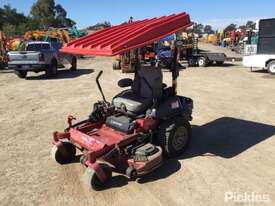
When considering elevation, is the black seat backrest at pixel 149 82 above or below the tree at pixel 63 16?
below

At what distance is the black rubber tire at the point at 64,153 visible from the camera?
5879 mm

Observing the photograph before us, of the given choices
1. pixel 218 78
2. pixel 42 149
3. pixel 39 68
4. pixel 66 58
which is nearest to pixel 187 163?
pixel 42 149

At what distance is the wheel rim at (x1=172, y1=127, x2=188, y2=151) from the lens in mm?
6088

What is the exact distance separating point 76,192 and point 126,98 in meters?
2.10

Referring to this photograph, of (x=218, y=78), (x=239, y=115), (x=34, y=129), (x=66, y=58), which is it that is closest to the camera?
(x=34, y=129)

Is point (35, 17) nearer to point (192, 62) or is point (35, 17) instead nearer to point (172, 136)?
point (192, 62)

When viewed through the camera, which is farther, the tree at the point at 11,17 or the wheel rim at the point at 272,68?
the tree at the point at 11,17

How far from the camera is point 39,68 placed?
1641cm

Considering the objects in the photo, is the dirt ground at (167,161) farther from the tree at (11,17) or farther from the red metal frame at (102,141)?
the tree at (11,17)

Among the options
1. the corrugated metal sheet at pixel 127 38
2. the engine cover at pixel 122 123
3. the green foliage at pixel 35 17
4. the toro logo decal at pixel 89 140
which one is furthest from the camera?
the green foliage at pixel 35 17

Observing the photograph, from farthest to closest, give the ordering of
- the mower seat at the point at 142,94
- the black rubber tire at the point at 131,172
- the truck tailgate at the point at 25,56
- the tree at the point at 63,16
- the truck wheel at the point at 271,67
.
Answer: the tree at the point at 63,16, the truck wheel at the point at 271,67, the truck tailgate at the point at 25,56, the mower seat at the point at 142,94, the black rubber tire at the point at 131,172

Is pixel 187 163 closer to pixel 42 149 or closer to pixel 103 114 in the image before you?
pixel 103 114

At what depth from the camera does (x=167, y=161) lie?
599 cm

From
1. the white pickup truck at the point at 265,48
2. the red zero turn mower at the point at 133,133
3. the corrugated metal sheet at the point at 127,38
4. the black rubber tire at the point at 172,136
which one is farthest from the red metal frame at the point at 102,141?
the white pickup truck at the point at 265,48
